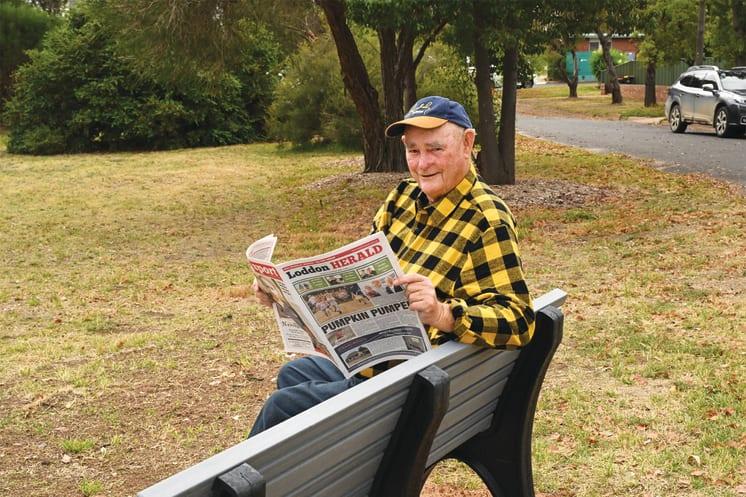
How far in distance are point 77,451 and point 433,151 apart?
2.89 m

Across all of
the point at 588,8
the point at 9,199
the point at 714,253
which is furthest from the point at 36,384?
the point at 9,199

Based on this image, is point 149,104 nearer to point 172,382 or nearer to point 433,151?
point 172,382

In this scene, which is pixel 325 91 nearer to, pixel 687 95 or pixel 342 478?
pixel 687 95

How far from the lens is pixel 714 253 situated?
29.7 feet

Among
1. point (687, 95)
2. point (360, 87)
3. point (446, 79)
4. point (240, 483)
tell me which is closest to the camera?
point (240, 483)

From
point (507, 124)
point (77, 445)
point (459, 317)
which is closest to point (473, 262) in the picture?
point (459, 317)

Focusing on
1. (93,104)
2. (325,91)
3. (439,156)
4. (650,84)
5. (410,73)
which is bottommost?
(650,84)

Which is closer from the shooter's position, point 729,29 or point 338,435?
point 338,435

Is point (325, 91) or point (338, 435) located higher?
point (338, 435)

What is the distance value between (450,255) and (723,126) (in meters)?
21.8

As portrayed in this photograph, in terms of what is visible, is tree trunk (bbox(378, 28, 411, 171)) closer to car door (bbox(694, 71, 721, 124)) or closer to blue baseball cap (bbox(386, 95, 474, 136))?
car door (bbox(694, 71, 721, 124))

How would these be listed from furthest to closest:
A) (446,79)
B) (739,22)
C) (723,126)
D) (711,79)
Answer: (739,22), (711,79), (723,126), (446,79)

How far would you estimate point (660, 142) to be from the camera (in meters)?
22.6

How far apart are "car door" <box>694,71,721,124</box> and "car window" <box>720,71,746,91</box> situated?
0.17 m
